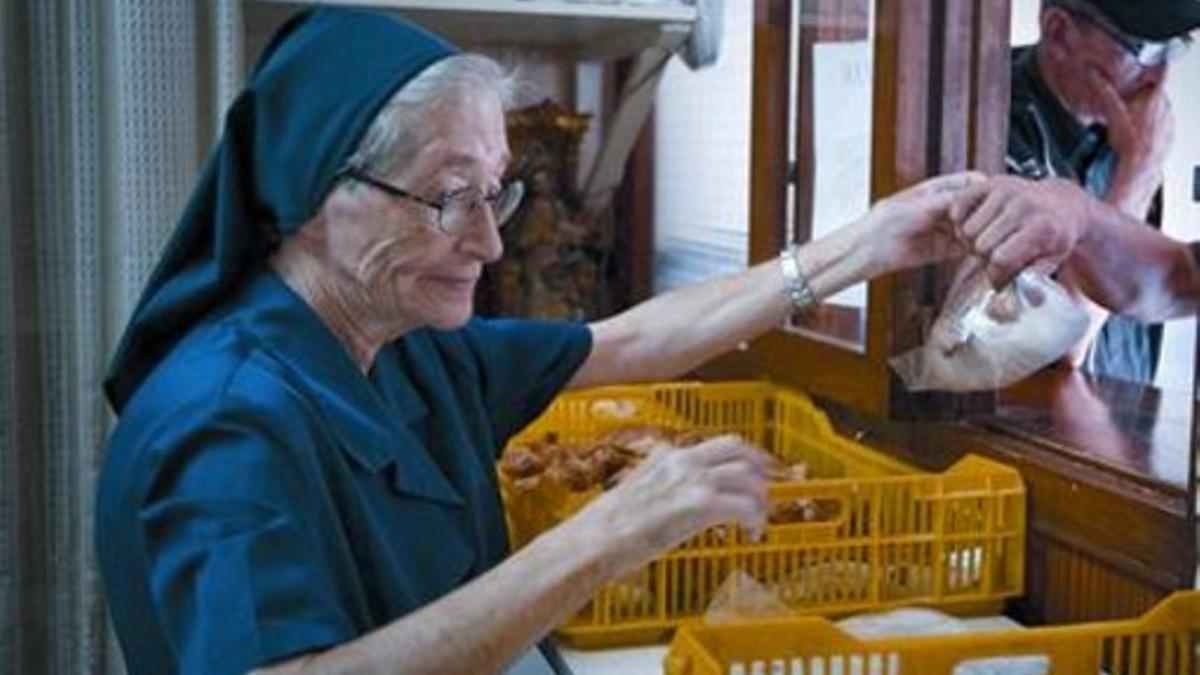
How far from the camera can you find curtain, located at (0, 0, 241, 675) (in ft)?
5.38

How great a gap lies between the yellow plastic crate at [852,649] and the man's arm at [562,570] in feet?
0.26

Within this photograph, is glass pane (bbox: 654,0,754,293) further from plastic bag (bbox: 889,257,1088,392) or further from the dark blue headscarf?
the dark blue headscarf

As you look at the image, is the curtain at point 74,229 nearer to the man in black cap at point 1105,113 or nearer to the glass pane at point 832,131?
the glass pane at point 832,131

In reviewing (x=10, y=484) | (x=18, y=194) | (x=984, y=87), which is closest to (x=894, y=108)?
(x=984, y=87)

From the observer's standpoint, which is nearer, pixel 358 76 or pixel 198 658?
pixel 198 658

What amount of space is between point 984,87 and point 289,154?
846 mm

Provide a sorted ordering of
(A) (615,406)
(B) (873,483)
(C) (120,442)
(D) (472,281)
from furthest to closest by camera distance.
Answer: (A) (615,406)
(B) (873,483)
(D) (472,281)
(C) (120,442)

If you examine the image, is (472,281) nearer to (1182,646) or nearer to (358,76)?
(358,76)

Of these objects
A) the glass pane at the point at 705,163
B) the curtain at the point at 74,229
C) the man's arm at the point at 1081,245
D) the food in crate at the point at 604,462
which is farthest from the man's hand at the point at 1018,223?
the curtain at the point at 74,229

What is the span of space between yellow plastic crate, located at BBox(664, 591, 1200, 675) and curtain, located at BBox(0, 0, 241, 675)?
103 cm

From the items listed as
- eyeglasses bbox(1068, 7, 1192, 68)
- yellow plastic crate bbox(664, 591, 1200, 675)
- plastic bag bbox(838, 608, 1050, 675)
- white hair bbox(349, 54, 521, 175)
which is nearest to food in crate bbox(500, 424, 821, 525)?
plastic bag bbox(838, 608, 1050, 675)

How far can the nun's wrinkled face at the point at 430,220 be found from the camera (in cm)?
103

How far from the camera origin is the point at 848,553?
53.1 inches

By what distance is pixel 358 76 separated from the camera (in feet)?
3.33
